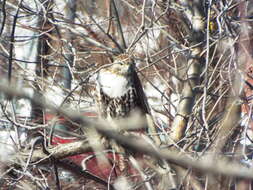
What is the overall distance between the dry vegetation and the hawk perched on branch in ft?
0.53

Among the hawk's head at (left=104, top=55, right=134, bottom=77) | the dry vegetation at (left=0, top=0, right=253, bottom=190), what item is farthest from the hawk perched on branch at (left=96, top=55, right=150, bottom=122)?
the dry vegetation at (left=0, top=0, right=253, bottom=190)

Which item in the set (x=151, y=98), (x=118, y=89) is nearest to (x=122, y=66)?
(x=118, y=89)

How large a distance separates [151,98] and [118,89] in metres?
2.11

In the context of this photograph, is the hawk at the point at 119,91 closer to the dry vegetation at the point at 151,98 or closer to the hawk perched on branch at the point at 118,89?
the hawk perched on branch at the point at 118,89

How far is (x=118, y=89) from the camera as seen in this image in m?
4.34

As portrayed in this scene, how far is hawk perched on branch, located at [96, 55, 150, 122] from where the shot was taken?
4291 millimetres

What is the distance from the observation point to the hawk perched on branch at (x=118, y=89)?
4291 millimetres

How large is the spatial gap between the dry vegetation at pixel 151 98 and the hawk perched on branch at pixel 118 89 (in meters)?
0.16

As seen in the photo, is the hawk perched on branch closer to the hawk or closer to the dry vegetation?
the hawk

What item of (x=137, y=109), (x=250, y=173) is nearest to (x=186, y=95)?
(x=137, y=109)

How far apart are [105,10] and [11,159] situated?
8.87 ft

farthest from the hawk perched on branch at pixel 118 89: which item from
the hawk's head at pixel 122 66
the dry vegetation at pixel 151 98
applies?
the dry vegetation at pixel 151 98

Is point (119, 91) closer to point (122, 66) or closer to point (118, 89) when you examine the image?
point (118, 89)

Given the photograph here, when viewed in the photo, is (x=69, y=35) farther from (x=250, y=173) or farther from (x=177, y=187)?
(x=250, y=173)
